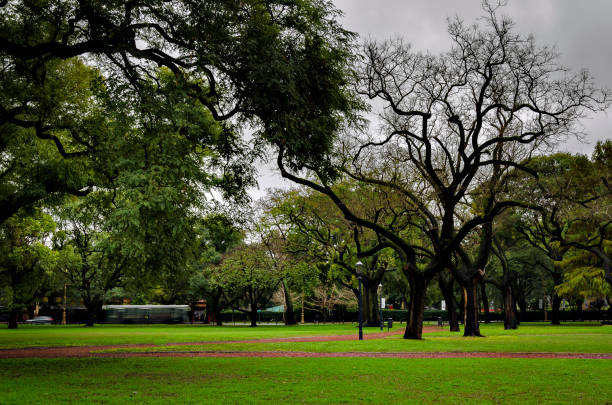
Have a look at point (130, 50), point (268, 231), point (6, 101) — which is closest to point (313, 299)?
point (268, 231)

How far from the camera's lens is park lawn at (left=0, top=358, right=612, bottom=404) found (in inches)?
357

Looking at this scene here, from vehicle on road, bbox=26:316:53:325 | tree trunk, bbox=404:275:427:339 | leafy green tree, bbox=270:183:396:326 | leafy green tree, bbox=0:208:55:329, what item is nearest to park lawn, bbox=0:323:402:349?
leafy green tree, bbox=0:208:55:329

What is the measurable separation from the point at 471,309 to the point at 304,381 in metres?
22.6

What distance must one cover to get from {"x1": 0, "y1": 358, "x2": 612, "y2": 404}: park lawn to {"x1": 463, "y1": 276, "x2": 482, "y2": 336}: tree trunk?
1553 centimetres

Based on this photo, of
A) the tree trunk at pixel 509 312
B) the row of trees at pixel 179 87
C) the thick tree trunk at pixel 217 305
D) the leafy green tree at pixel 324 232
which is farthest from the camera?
the thick tree trunk at pixel 217 305

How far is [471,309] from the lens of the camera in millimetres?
31609

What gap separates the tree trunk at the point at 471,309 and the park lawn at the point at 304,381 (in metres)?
15.5

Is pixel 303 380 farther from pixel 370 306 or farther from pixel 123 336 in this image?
pixel 370 306

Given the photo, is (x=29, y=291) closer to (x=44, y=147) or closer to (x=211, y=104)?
(x=44, y=147)

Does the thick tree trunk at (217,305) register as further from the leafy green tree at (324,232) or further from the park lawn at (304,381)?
the park lawn at (304,381)

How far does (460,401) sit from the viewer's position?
8.83 meters

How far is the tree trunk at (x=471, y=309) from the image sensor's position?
103ft

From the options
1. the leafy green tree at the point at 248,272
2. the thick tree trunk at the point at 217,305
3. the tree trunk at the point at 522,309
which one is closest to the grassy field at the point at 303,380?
the leafy green tree at the point at 248,272

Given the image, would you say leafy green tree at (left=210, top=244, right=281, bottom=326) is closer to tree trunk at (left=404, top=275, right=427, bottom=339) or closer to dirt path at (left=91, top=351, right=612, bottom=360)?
tree trunk at (left=404, top=275, right=427, bottom=339)
